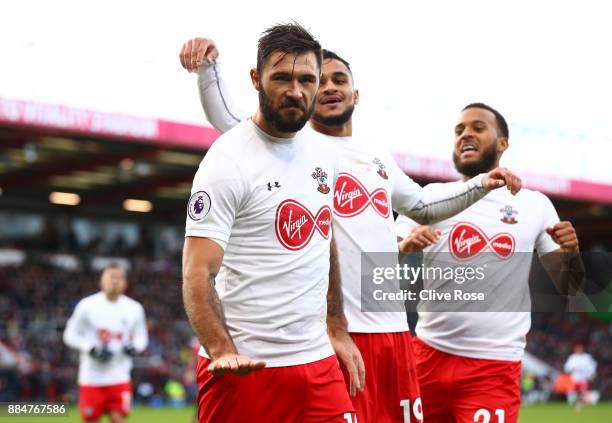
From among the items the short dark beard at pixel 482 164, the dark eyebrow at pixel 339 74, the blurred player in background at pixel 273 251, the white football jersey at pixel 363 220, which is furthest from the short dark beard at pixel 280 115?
the short dark beard at pixel 482 164

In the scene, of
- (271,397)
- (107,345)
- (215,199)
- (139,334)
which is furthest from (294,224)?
(139,334)

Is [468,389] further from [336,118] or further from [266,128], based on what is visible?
[266,128]

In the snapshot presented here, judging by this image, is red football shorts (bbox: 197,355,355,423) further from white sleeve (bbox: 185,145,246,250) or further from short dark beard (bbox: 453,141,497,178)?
short dark beard (bbox: 453,141,497,178)

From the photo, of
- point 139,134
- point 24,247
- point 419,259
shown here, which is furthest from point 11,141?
point 419,259

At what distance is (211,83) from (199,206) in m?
1.09

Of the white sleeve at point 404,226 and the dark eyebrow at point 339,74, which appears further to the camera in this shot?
the white sleeve at point 404,226

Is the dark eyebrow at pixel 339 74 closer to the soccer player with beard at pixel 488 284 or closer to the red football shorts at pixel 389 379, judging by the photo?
the soccer player with beard at pixel 488 284

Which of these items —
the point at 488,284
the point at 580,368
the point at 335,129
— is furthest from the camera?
the point at 580,368

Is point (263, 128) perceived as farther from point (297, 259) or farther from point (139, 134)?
point (139, 134)

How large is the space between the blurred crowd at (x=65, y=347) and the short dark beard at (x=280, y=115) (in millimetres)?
15750

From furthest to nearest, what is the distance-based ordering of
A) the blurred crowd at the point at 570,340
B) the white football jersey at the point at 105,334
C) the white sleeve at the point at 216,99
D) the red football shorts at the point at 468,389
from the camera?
the blurred crowd at the point at 570,340
the white football jersey at the point at 105,334
the red football shorts at the point at 468,389
the white sleeve at the point at 216,99

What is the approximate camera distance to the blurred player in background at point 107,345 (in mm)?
11328

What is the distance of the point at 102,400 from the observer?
1131 centimetres

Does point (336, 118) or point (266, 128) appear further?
point (336, 118)
